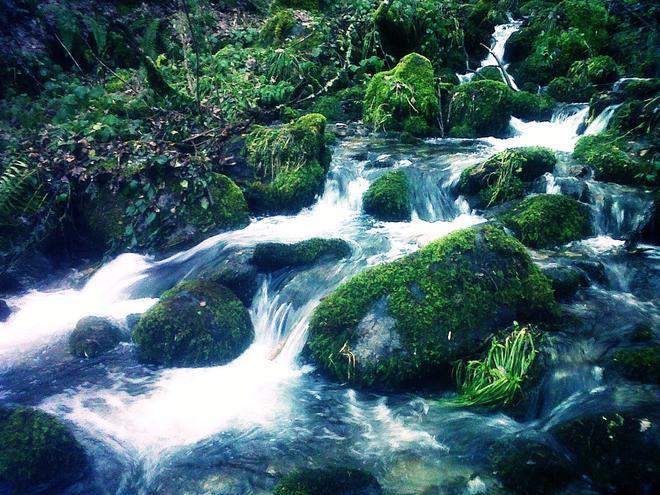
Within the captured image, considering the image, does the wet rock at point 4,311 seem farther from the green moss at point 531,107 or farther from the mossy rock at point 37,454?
the green moss at point 531,107

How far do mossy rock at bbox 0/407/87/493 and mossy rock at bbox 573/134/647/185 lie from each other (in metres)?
8.45

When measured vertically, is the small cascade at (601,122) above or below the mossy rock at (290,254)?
above

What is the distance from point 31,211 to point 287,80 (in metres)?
6.79

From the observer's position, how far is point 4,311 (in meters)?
6.91

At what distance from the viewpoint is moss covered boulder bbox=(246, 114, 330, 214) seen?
28.6ft

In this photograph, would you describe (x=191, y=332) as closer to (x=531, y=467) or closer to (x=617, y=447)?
(x=531, y=467)

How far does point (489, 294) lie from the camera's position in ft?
16.5

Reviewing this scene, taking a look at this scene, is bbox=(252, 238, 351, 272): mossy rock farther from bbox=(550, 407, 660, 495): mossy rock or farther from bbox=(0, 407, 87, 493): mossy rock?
bbox=(550, 407, 660, 495): mossy rock

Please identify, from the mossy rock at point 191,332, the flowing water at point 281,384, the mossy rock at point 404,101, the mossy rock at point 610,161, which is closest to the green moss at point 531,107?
the mossy rock at point 404,101

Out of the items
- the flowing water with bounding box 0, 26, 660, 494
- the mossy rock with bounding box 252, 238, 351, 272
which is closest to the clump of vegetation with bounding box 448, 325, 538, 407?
the flowing water with bounding box 0, 26, 660, 494

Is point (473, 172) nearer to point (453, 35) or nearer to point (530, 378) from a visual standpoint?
point (530, 378)

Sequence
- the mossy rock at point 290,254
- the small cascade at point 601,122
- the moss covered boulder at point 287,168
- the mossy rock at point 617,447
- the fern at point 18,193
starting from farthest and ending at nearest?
the small cascade at point 601,122 → the moss covered boulder at point 287,168 → the fern at point 18,193 → the mossy rock at point 290,254 → the mossy rock at point 617,447

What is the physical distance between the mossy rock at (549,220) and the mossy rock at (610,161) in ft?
4.45

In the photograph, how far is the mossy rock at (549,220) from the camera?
6.78m
